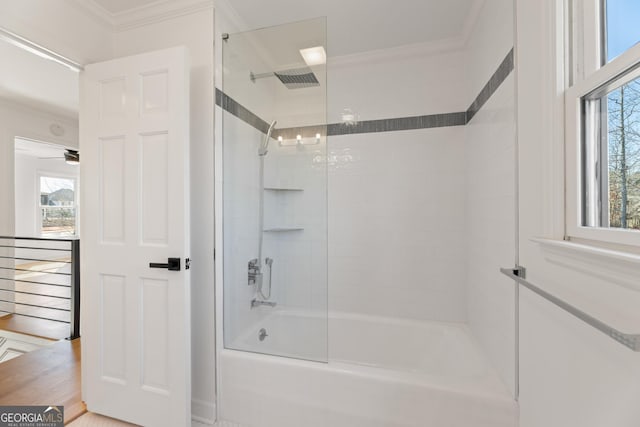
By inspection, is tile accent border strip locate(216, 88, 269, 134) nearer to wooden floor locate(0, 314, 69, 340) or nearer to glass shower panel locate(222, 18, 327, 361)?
glass shower panel locate(222, 18, 327, 361)

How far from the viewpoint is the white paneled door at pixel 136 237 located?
62.2 inches

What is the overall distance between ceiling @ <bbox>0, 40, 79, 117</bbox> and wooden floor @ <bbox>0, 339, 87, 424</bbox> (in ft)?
8.56

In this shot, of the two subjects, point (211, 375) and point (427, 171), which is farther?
point (427, 171)

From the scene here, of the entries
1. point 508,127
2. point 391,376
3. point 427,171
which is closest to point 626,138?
point 508,127

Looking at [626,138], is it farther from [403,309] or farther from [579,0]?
[403,309]

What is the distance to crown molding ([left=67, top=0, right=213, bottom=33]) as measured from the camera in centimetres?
173

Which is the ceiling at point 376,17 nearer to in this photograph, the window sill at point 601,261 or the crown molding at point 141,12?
the crown molding at point 141,12

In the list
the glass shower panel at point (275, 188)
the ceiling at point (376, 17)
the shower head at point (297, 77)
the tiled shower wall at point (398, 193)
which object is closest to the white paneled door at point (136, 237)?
the glass shower panel at point (275, 188)

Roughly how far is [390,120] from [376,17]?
74 centimetres

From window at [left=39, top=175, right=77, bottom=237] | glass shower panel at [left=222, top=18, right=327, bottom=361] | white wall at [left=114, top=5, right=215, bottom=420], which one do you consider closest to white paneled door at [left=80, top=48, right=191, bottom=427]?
white wall at [left=114, top=5, right=215, bottom=420]

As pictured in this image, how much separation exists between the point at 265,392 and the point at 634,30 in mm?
2068

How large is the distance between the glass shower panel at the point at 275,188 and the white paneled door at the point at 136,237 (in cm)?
32

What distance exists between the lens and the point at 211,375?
175cm

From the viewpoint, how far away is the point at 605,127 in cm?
87
